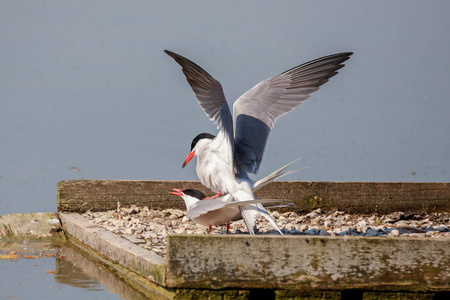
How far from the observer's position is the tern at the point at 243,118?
14.6ft

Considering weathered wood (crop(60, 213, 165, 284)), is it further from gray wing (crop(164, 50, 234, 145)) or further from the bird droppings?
gray wing (crop(164, 50, 234, 145))

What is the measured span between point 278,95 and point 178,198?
76.9 inches

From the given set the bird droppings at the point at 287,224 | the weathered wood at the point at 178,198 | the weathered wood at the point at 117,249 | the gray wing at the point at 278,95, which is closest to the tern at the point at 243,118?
the gray wing at the point at 278,95

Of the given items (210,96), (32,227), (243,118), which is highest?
(210,96)

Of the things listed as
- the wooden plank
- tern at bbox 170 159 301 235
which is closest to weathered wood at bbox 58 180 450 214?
tern at bbox 170 159 301 235

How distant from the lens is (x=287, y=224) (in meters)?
5.61

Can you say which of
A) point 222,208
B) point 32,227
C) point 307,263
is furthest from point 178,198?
point 307,263

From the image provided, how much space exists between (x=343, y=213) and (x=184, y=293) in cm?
376

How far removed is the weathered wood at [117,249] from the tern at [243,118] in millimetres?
766

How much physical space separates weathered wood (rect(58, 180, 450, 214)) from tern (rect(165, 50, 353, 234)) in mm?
1442

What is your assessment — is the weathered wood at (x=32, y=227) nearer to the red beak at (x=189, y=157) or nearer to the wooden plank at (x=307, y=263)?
the red beak at (x=189, y=157)

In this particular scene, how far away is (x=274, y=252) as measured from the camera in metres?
3.03

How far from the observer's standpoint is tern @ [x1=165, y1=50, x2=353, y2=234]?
4.44 metres

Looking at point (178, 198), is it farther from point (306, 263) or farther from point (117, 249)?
point (306, 263)
